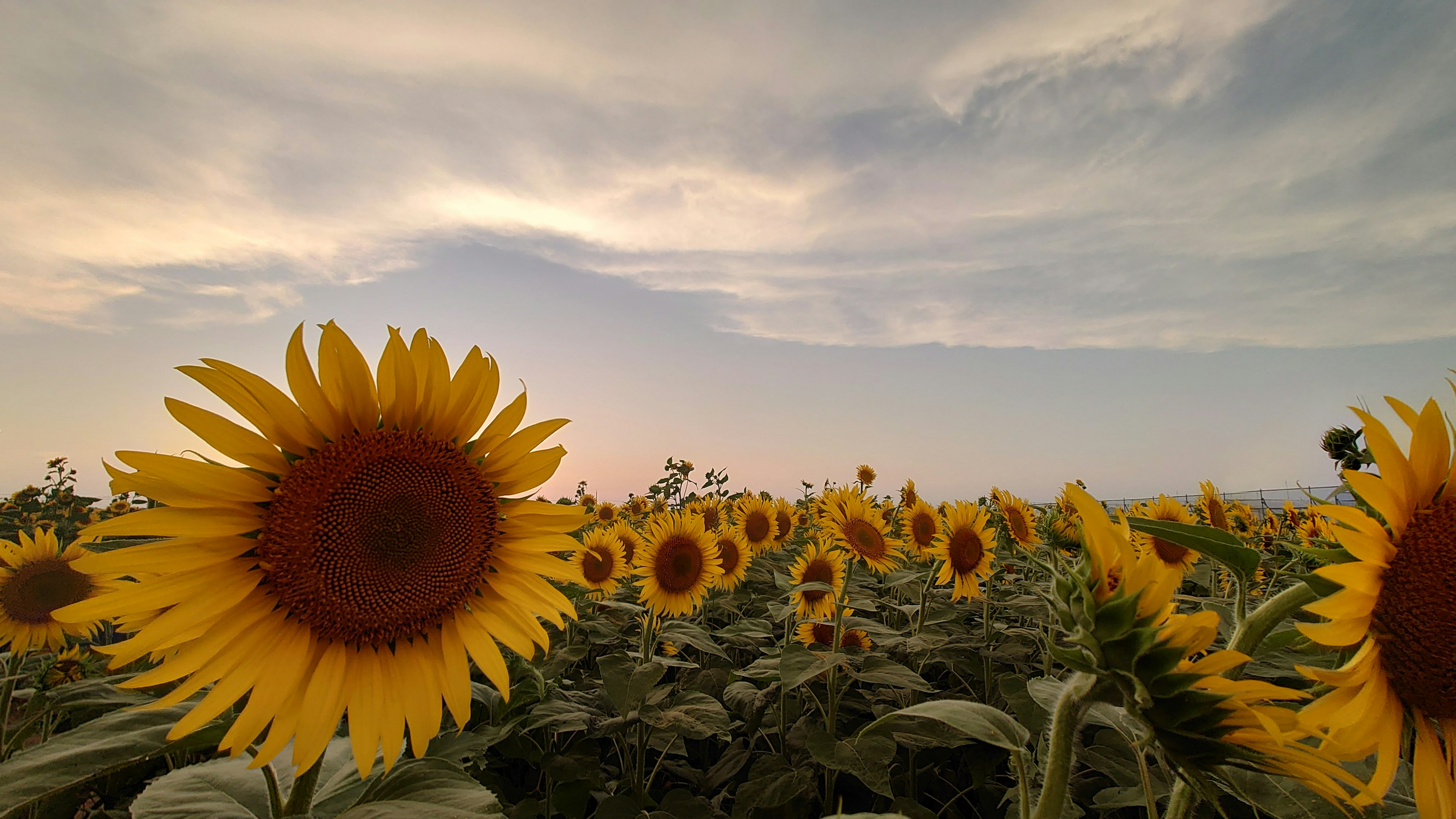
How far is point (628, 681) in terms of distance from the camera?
11.4 ft

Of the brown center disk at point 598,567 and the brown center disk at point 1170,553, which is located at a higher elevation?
the brown center disk at point 1170,553

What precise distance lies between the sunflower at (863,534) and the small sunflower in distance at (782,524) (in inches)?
79.3

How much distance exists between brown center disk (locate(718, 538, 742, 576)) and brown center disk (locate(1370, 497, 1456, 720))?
530 cm

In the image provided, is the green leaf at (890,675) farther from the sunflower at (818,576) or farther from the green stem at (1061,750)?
the green stem at (1061,750)

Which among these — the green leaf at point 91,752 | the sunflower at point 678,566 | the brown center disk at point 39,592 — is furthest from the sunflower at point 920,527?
the brown center disk at point 39,592

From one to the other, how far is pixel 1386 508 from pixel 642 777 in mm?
3586

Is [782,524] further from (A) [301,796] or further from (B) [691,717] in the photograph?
(A) [301,796]

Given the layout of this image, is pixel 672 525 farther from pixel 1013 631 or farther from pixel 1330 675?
pixel 1330 675

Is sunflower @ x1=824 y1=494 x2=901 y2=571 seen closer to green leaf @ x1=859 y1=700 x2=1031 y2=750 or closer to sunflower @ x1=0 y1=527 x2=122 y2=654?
green leaf @ x1=859 y1=700 x2=1031 y2=750

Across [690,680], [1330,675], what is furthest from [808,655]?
[1330,675]

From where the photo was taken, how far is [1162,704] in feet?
4.09

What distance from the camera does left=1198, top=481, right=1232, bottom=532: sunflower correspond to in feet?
23.5

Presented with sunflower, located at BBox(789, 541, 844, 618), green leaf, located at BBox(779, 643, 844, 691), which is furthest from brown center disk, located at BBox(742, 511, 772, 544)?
green leaf, located at BBox(779, 643, 844, 691)

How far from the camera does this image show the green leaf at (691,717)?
3.34 m
